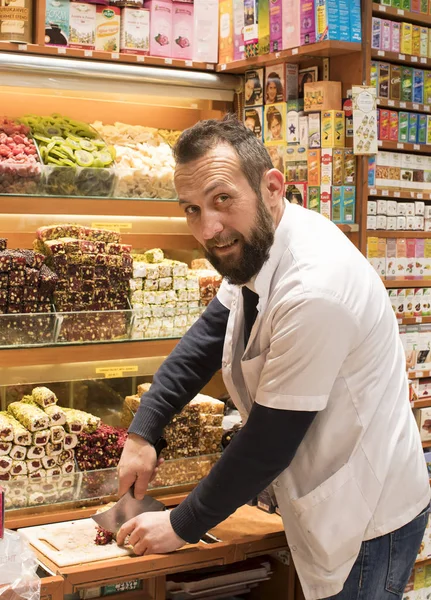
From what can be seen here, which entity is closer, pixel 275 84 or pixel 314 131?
pixel 314 131

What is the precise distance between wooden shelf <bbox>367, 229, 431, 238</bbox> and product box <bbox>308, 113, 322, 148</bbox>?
1.61 feet

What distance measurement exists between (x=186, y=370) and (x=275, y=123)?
1585 mm

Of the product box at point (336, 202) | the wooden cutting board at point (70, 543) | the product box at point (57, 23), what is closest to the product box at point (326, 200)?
the product box at point (336, 202)

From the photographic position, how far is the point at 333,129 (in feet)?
11.8

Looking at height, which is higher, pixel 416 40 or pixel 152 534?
pixel 416 40

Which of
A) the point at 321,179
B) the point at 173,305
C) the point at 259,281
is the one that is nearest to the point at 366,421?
the point at 259,281

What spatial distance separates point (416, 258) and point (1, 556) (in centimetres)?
253

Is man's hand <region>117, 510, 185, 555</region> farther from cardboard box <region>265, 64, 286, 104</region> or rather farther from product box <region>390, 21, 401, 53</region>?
product box <region>390, 21, 401, 53</region>

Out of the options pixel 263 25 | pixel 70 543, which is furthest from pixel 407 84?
pixel 70 543

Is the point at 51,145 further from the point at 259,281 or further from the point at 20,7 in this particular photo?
the point at 259,281

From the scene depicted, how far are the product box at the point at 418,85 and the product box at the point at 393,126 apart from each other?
16cm

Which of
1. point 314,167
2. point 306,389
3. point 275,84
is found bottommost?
point 306,389

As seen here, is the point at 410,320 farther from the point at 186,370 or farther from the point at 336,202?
the point at 186,370

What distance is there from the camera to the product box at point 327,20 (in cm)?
341
